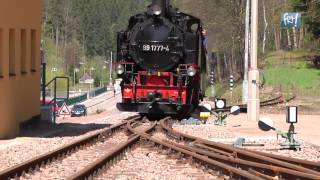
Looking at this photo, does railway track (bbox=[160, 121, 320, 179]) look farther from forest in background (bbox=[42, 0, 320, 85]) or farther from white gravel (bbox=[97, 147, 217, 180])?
forest in background (bbox=[42, 0, 320, 85])

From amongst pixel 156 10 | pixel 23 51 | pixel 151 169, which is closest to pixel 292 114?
pixel 151 169

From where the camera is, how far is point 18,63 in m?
20.2

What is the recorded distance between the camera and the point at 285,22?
3475 centimetres

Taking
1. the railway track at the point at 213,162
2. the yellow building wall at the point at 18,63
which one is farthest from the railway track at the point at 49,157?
the yellow building wall at the point at 18,63

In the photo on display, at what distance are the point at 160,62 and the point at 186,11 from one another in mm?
45861

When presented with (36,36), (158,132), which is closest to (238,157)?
(158,132)

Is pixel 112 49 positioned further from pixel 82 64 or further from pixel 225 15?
pixel 225 15

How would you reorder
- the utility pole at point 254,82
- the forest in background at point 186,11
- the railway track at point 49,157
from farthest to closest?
the forest in background at point 186,11
the utility pole at point 254,82
the railway track at point 49,157

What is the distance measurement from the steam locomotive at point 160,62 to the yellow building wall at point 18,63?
8.94 feet

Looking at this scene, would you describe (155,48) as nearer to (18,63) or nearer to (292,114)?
(18,63)

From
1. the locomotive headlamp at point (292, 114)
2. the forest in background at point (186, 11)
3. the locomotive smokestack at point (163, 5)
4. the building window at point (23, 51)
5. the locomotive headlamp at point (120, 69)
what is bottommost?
the locomotive headlamp at point (292, 114)

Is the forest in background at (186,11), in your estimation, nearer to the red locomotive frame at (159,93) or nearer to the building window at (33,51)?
the red locomotive frame at (159,93)

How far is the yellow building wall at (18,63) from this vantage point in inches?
723

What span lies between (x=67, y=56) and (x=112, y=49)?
25.6 meters
